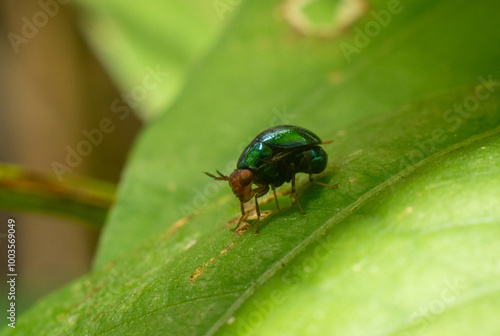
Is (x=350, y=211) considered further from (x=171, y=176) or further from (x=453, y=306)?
(x=171, y=176)

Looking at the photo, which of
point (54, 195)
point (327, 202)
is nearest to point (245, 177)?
point (327, 202)

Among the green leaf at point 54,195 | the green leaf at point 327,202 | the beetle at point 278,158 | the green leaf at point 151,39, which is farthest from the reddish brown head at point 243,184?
the green leaf at point 151,39

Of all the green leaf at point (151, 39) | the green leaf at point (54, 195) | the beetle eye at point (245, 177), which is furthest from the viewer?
the green leaf at point (151, 39)

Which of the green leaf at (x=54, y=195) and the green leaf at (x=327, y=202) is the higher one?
the green leaf at (x=327, y=202)

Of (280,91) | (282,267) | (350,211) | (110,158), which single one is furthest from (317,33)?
(110,158)

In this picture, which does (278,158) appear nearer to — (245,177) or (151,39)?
(245,177)

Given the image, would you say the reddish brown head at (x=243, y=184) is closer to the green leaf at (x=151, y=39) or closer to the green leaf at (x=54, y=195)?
the green leaf at (x=54, y=195)
